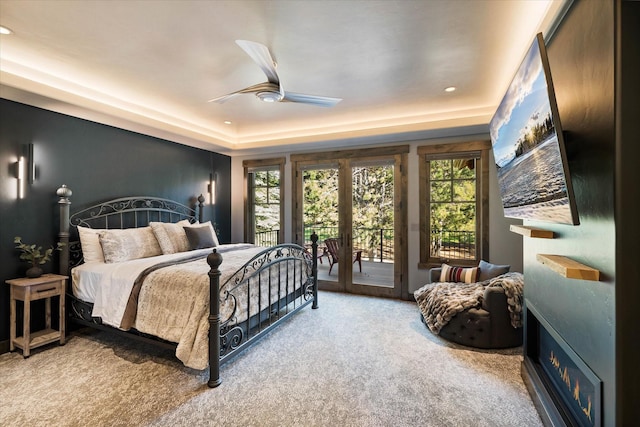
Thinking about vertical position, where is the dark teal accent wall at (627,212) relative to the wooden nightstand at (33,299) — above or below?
above

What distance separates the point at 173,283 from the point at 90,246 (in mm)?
1496

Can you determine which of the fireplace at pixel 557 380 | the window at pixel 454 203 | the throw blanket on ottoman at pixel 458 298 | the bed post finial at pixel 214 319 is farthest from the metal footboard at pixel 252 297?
the fireplace at pixel 557 380

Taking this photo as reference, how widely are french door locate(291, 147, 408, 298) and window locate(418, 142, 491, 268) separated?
1.10 ft

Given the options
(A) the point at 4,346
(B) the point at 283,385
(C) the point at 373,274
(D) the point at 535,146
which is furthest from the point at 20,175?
(C) the point at 373,274

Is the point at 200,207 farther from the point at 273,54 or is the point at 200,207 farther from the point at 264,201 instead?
the point at 273,54

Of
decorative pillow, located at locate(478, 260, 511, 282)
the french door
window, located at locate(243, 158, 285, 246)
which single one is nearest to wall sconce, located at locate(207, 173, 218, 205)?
window, located at locate(243, 158, 285, 246)

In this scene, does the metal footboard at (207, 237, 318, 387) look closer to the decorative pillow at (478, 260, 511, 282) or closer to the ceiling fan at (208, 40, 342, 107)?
the ceiling fan at (208, 40, 342, 107)

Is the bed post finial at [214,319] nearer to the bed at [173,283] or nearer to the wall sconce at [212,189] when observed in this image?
the bed at [173,283]

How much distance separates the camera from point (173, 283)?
253cm

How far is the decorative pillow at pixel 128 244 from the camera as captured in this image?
3.21 m

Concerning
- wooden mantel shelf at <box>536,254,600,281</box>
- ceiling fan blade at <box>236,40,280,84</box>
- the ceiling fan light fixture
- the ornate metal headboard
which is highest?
ceiling fan blade at <box>236,40,280,84</box>

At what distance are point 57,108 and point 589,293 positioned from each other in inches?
185

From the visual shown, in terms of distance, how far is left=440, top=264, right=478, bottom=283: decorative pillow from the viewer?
371 centimetres

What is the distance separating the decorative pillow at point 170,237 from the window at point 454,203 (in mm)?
3511
